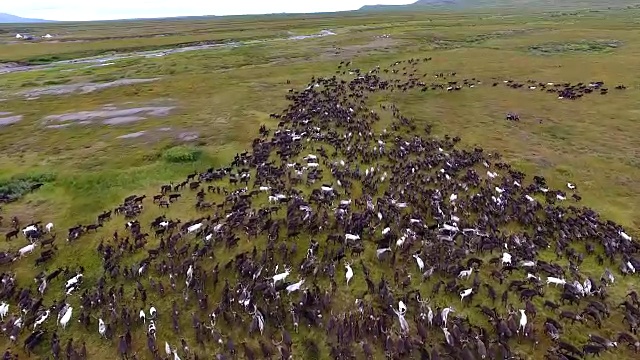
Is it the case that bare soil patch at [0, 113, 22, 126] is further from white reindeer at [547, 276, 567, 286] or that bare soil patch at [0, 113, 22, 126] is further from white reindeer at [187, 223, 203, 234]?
white reindeer at [547, 276, 567, 286]

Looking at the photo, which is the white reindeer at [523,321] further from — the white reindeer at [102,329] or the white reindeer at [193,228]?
the white reindeer at [193,228]

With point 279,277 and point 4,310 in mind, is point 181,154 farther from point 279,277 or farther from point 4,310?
point 279,277

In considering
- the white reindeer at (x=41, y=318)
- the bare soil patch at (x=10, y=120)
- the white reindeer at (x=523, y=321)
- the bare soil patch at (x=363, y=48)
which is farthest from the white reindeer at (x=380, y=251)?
the bare soil patch at (x=363, y=48)

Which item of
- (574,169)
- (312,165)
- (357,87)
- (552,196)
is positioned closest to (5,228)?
(312,165)

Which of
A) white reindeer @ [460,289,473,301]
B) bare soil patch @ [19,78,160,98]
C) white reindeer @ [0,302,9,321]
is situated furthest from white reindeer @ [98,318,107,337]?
bare soil patch @ [19,78,160,98]

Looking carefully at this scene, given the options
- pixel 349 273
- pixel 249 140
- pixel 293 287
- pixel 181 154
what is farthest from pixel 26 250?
pixel 249 140

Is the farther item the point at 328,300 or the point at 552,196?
the point at 552,196

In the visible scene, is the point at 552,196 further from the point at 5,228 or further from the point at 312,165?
the point at 5,228
